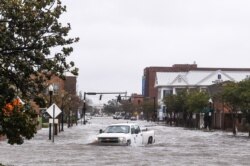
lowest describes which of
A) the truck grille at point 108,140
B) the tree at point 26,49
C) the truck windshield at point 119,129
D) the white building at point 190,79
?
the truck grille at point 108,140

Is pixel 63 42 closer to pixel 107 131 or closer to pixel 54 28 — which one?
pixel 54 28

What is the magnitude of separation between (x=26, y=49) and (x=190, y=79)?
444ft

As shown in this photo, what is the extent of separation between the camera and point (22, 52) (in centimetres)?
1472

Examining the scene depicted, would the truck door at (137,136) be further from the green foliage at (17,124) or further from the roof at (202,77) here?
the roof at (202,77)

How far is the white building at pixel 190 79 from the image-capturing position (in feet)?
465

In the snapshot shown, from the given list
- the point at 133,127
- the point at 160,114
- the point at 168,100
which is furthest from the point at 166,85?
the point at 133,127

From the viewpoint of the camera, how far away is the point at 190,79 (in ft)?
488

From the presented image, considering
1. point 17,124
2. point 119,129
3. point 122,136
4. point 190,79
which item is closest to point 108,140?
point 122,136

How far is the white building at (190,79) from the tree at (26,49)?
385 feet

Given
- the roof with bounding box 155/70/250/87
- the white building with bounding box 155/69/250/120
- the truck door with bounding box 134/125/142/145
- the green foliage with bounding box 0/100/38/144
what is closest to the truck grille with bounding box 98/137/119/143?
the truck door with bounding box 134/125/142/145

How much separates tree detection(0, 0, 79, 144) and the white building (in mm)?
117209

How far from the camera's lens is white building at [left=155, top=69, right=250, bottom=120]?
141750 mm

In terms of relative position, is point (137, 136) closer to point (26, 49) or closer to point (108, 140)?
point (108, 140)

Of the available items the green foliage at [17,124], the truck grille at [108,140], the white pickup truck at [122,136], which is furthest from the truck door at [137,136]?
the green foliage at [17,124]
